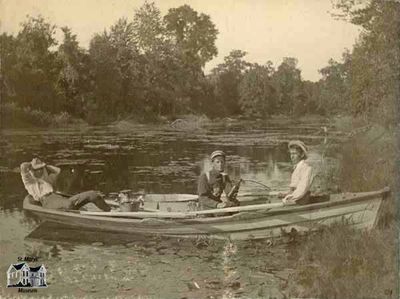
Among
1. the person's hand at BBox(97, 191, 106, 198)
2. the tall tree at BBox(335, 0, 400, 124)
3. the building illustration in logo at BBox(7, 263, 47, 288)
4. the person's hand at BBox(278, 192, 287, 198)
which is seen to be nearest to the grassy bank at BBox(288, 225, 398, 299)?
the person's hand at BBox(278, 192, 287, 198)

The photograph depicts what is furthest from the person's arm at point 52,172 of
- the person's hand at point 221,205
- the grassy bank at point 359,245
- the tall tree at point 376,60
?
the tall tree at point 376,60

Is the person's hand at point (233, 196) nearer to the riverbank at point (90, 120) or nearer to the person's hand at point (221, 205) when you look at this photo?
the person's hand at point (221, 205)

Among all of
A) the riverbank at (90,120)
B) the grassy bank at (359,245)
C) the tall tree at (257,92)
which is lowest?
the grassy bank at (359,245)

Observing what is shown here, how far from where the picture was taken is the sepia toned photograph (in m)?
2.82

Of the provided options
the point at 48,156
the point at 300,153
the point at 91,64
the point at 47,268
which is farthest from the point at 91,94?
the point at 300,153

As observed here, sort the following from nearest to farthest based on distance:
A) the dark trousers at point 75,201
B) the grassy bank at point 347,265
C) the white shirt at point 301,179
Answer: the grassy bank at point 347,265 → the white shirt at point 301,179 → the dark trousers at point 75,201

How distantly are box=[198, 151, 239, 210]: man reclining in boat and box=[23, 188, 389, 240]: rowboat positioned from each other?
5cm

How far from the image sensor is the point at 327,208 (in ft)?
9.32

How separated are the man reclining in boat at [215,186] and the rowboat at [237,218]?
5cm

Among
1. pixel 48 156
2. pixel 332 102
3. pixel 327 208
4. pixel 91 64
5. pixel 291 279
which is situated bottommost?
pixel 291 279

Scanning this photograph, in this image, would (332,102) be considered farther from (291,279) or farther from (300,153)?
(291,279)

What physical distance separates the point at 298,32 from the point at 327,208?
82 centimetres

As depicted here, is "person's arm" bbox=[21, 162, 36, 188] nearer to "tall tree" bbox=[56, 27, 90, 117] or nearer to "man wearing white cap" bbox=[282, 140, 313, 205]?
"tall tree" bbox=[56, 27, 90, 117]

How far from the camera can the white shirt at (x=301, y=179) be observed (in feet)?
9.41
